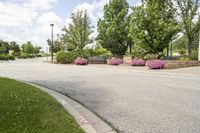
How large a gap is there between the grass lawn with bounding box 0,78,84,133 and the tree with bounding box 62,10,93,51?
4018cm

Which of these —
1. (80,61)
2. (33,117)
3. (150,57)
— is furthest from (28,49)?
(33,117)

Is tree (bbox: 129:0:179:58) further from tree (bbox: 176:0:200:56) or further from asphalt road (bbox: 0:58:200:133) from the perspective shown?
asphalt road (bbox: 0:58:200:133)

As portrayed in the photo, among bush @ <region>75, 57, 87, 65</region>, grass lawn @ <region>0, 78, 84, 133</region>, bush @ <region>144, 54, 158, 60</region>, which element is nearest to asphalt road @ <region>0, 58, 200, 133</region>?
grass lawn @ <region>0, 78, 84, 133</region>

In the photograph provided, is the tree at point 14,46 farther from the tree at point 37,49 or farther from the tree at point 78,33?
the tree at point 78,33

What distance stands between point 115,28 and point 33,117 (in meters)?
36.2

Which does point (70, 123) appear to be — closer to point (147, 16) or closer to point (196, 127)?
point (196, 127)

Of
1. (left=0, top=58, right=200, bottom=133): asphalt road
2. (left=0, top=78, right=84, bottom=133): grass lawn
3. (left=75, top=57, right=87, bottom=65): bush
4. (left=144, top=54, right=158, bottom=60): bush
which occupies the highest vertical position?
(left=144, top=54, right=158, bottom=60): bush

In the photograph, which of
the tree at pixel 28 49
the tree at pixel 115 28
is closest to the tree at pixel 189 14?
the tree at pixel 115 28

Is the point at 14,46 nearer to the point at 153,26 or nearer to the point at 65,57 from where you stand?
the point at 65,57

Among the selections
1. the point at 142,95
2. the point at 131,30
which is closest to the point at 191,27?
the point at 131,30

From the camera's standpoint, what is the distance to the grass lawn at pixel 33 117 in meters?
6.38

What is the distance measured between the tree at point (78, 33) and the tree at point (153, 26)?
15.8 m

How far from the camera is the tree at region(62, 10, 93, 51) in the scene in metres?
49.9

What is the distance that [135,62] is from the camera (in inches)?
1241
